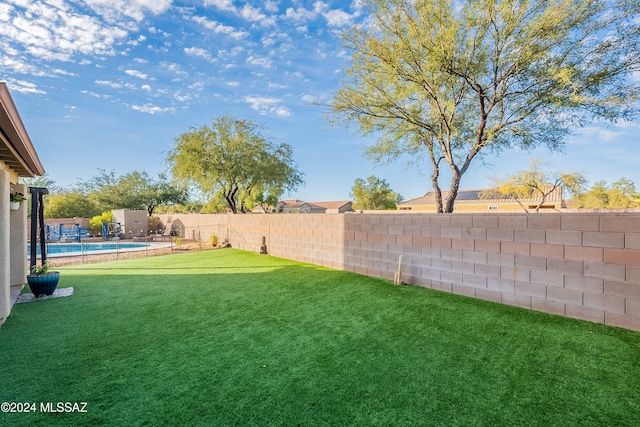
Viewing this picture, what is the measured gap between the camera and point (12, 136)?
3328 millimetres

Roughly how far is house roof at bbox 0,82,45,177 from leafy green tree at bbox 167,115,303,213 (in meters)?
9.42

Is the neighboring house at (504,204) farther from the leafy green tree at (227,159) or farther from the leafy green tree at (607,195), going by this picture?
the leafy green tree at (227,159)

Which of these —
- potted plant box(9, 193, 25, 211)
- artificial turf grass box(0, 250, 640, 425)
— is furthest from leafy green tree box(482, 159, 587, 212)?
potted plant box(9, 193, 25, 211)

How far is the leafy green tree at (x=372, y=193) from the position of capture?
3595 centimetres

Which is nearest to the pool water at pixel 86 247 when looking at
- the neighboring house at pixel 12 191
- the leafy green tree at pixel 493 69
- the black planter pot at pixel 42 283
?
the neighboring house at pixel 12 191

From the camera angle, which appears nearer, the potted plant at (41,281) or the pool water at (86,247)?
the potted plant at (41,281)

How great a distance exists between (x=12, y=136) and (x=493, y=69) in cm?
902

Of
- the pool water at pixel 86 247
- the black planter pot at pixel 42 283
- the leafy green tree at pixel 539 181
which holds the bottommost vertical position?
the pool water at pixel 86 247

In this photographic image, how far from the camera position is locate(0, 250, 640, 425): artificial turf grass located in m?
1.99

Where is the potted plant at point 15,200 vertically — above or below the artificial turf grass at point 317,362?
above

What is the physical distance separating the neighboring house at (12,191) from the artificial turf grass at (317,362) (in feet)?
2.27

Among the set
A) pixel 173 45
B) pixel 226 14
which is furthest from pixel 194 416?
pixel 173 45

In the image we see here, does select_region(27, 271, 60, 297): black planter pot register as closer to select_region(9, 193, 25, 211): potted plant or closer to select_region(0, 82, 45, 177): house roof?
select_region(9, 193, 25, 211): potted plant

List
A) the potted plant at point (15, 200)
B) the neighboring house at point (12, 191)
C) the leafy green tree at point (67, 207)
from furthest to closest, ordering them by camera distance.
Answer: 1. the leafy green tree at point (67, 207)
2. the potted plant at point (15, 200)
3. the neighboring house at point (12, 191)
